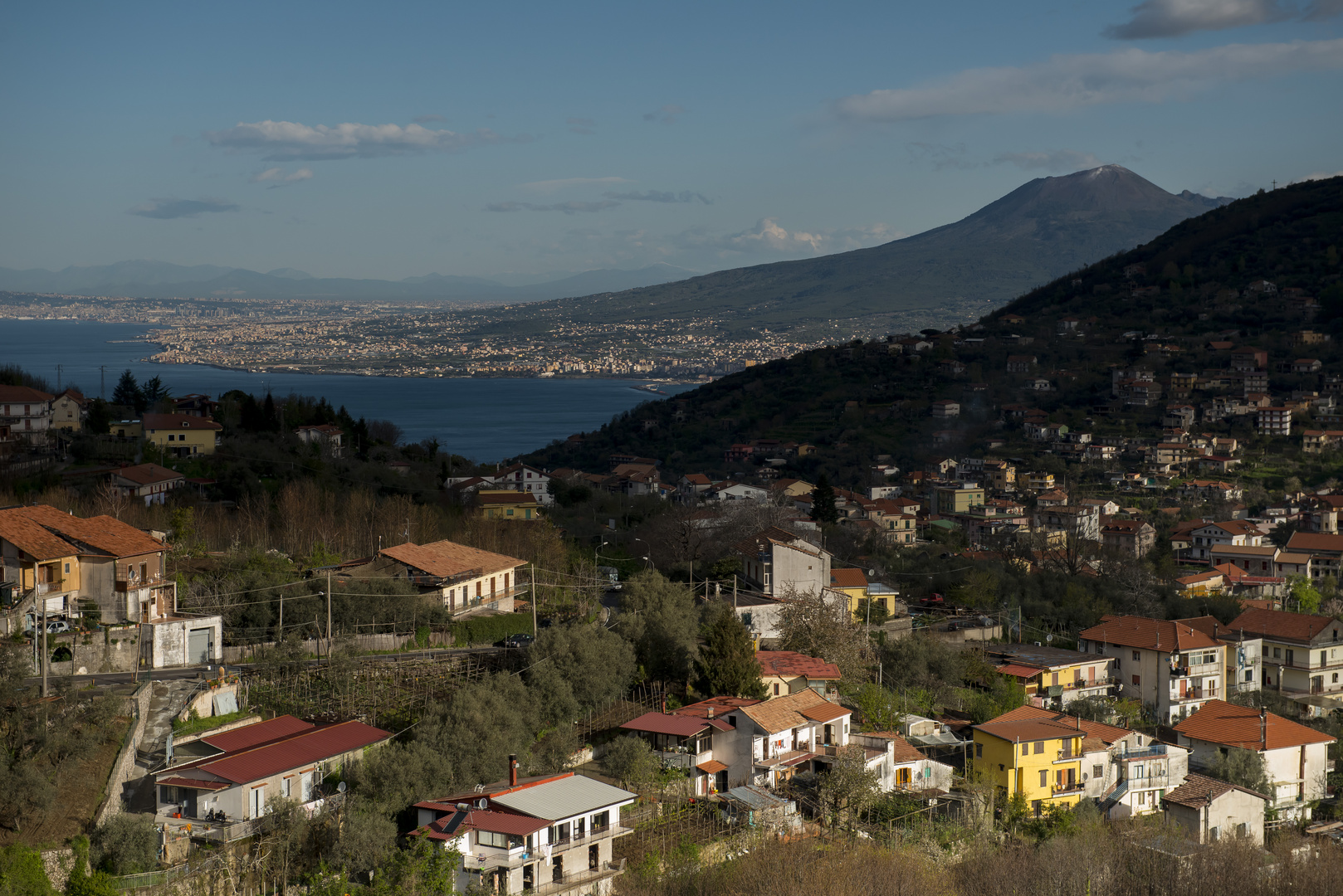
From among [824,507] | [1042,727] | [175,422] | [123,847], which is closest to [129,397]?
[175,422]

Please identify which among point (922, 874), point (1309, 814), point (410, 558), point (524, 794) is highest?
point (410, 558)

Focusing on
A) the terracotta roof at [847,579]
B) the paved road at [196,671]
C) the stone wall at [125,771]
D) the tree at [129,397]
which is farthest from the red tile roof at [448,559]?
the tree at [129,397]

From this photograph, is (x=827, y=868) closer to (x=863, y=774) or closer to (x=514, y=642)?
(x=863, y=774)

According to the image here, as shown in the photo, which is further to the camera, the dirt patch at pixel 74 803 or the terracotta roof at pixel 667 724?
the terracotta roof at pixel 667 724

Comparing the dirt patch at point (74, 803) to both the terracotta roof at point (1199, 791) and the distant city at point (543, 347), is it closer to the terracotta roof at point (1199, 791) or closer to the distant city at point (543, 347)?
the terracotta roof at point (1199, 791)

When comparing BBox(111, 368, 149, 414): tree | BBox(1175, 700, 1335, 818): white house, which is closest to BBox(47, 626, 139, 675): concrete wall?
BBox(1175, 700, 1335, 818): white house

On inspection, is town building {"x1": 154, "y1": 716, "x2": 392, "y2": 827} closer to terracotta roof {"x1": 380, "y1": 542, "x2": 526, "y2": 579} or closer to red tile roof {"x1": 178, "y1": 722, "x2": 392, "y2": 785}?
red tile roof {"x1": 178, "y1": 722, "x2": 392, "y2": 785}

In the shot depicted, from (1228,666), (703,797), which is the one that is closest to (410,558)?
(703,797)

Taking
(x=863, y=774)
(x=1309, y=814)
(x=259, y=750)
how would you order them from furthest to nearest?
(x=1309, y=814) → (x=863, y=774) → (x=259, y=750)
